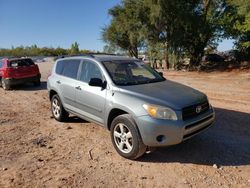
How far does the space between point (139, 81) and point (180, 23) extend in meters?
19.8

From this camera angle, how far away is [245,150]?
5125 mm

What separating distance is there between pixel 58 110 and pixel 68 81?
3.79 feet

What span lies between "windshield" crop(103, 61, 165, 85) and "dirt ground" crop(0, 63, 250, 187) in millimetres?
1377

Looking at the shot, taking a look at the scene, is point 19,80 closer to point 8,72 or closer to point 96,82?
point 8,72

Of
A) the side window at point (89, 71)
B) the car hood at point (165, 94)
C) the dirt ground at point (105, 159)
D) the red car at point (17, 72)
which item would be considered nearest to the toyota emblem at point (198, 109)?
the car hood at point (165, 94)

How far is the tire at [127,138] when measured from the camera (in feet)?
15.3

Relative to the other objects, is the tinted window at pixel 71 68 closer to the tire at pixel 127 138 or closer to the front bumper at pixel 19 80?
the tire at pixel 127 138

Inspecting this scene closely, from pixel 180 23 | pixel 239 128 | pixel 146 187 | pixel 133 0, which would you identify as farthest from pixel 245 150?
pixel 133 0

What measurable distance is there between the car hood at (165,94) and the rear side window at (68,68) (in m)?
1.78

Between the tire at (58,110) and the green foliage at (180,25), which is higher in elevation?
the green foliage at (180,25)

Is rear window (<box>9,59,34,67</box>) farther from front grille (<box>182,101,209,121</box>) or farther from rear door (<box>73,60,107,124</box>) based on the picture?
front grille (<box>182,101,209,121</box>)

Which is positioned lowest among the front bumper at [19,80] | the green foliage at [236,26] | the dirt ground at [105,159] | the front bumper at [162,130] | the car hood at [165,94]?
the dirt ground at [105,159]

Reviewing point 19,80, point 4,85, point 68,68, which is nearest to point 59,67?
point 68,68

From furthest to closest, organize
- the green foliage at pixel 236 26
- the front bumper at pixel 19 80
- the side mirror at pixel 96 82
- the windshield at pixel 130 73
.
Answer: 1. the green foliage at pixel 236 26
2. the front bumper at pixel 19 80
3. the windshield at pixel 130 73
4. the side mirror at pixel 96 82
